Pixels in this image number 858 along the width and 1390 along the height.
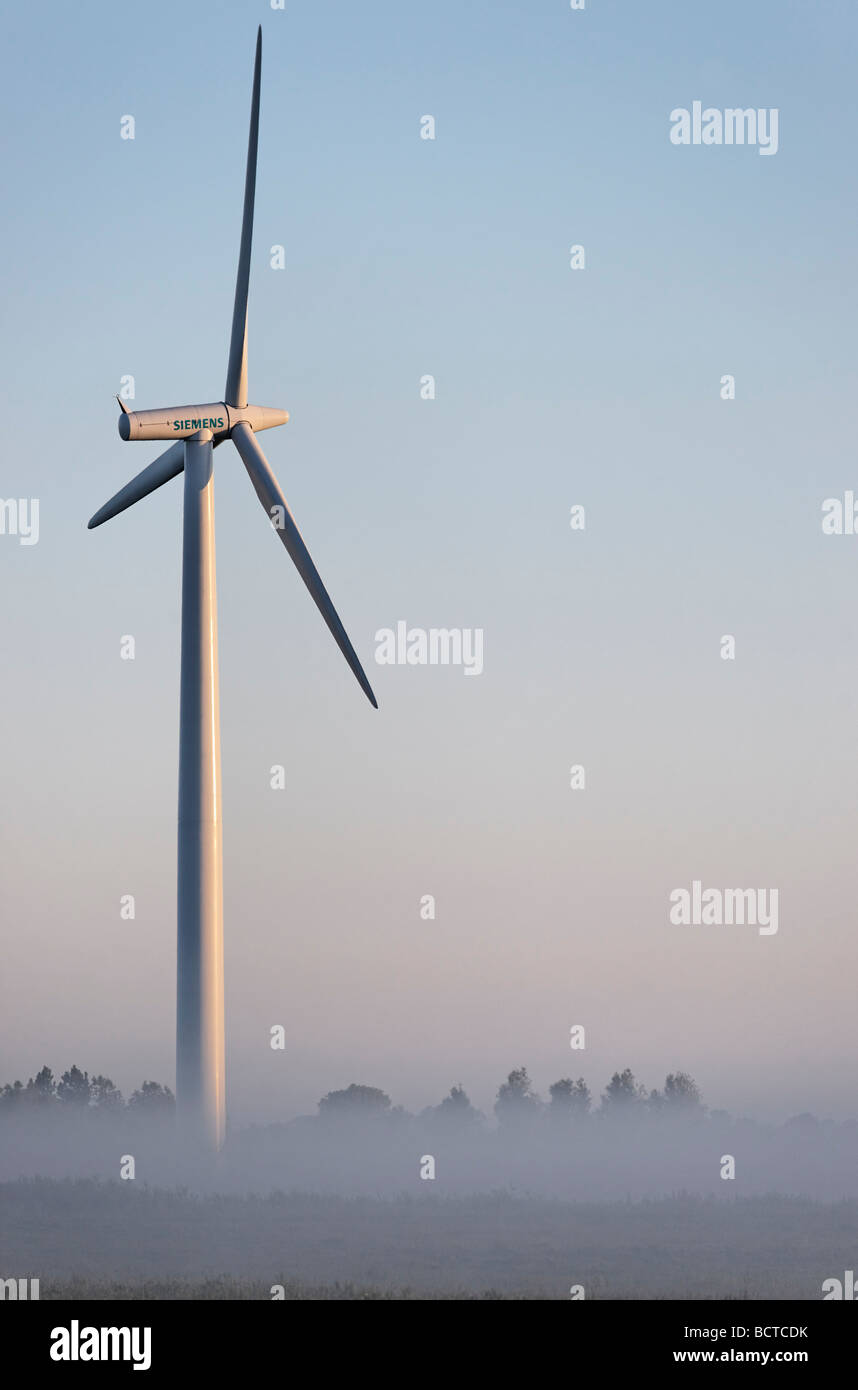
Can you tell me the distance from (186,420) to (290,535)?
4156 mm

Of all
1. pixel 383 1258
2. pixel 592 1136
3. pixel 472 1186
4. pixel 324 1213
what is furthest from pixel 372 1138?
pixel 383 1258

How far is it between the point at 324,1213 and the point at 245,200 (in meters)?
25.1

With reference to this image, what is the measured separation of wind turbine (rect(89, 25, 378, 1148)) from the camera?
44.8 metres

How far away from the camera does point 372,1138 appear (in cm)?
5778

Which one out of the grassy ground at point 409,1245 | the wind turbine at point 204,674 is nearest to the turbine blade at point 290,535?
the wind turbine at point 204,674

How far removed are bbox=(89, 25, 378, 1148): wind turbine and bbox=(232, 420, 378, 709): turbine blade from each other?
0.03 m

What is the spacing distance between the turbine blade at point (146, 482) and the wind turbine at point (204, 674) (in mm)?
65

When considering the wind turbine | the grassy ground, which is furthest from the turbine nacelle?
the grassy ground

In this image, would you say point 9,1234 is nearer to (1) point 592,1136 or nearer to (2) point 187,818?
(2) point 187,818

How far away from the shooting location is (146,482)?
50.7 metres

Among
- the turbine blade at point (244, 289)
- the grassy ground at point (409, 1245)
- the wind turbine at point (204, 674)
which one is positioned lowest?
the grassy ground at point (409, 1245)

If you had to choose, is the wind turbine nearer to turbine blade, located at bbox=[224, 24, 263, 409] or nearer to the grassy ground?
turbine blade, located at bbox=[224, 24, 263, 409]

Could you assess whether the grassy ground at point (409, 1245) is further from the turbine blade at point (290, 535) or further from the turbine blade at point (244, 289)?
the turbine blade at point (244, 289)

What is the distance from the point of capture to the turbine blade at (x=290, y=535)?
46.3 metres
